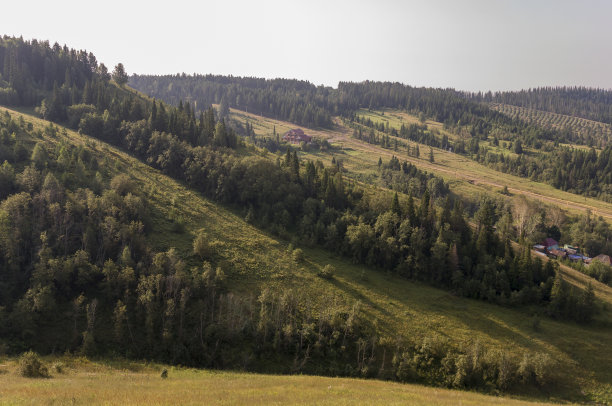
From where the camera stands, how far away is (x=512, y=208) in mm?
122688

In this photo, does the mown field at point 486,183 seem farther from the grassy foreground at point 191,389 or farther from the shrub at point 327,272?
the grassy foreground at point 191,389

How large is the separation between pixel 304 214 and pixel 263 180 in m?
13.5

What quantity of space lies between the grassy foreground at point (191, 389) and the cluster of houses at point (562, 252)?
7472 centimetres

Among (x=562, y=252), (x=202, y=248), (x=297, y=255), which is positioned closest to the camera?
(x=202, y=248)

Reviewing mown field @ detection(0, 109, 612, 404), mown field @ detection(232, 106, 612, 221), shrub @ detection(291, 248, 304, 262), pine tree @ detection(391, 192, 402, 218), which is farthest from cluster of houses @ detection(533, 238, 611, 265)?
shrub @ detection(291, 248, 304, 262)

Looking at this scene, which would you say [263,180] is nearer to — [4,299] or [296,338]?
[296,338]

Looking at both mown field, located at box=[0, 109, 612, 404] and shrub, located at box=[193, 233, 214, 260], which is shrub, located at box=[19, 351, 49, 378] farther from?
shrub, located at box=[193, 233, 214, 260]

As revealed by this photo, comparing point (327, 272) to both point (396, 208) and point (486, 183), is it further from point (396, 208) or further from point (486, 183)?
point (486, 183)

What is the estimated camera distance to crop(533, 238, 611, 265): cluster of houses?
95250mm

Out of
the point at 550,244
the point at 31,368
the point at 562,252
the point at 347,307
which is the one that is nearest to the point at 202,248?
the point at 347,307

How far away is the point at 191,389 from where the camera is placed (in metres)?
31.1

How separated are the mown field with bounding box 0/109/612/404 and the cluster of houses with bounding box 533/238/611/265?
22.4 meters

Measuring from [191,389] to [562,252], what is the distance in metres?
108

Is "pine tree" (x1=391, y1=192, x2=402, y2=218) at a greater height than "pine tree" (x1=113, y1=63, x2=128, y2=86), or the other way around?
"pine tree" (x1=113, y1=63, x2=128, y2=86)
